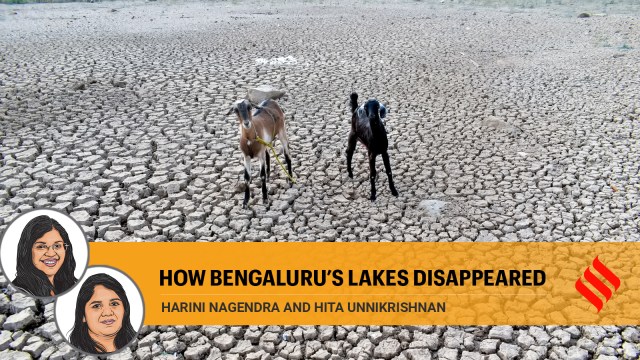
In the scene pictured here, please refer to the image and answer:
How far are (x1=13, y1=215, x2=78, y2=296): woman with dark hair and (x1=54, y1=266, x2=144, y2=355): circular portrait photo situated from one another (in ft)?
0.54

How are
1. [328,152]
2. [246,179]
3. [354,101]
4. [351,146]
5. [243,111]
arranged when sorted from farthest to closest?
[328,152] → [351,146] → [354,101] → [246,179] → [243,111]

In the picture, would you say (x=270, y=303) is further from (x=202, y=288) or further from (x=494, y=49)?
(x=494, y=49)

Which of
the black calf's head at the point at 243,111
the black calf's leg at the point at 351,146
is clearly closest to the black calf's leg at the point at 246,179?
the black calf's head at the point at 243,111

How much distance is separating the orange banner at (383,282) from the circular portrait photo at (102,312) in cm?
36

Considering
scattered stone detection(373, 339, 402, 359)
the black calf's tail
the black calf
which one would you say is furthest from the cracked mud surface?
the black calf's tail

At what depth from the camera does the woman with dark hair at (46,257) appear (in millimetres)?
3199

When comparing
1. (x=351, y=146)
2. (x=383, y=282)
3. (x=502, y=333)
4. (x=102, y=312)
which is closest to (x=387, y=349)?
(x=383, y=282)

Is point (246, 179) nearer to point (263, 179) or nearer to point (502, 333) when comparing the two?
point (263, 179)

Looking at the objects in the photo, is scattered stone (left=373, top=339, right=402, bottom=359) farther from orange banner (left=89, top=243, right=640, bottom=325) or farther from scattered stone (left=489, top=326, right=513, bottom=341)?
scattered stone (left=489, top=326, right=513, bottom=341)

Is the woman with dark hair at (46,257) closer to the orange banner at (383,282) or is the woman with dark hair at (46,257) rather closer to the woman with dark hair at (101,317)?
the woman with dark hair at (101,317)

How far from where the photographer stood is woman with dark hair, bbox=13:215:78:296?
3.20 m

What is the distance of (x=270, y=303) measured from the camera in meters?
3.65

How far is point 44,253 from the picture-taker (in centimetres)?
318

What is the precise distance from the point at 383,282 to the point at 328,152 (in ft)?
8.85
